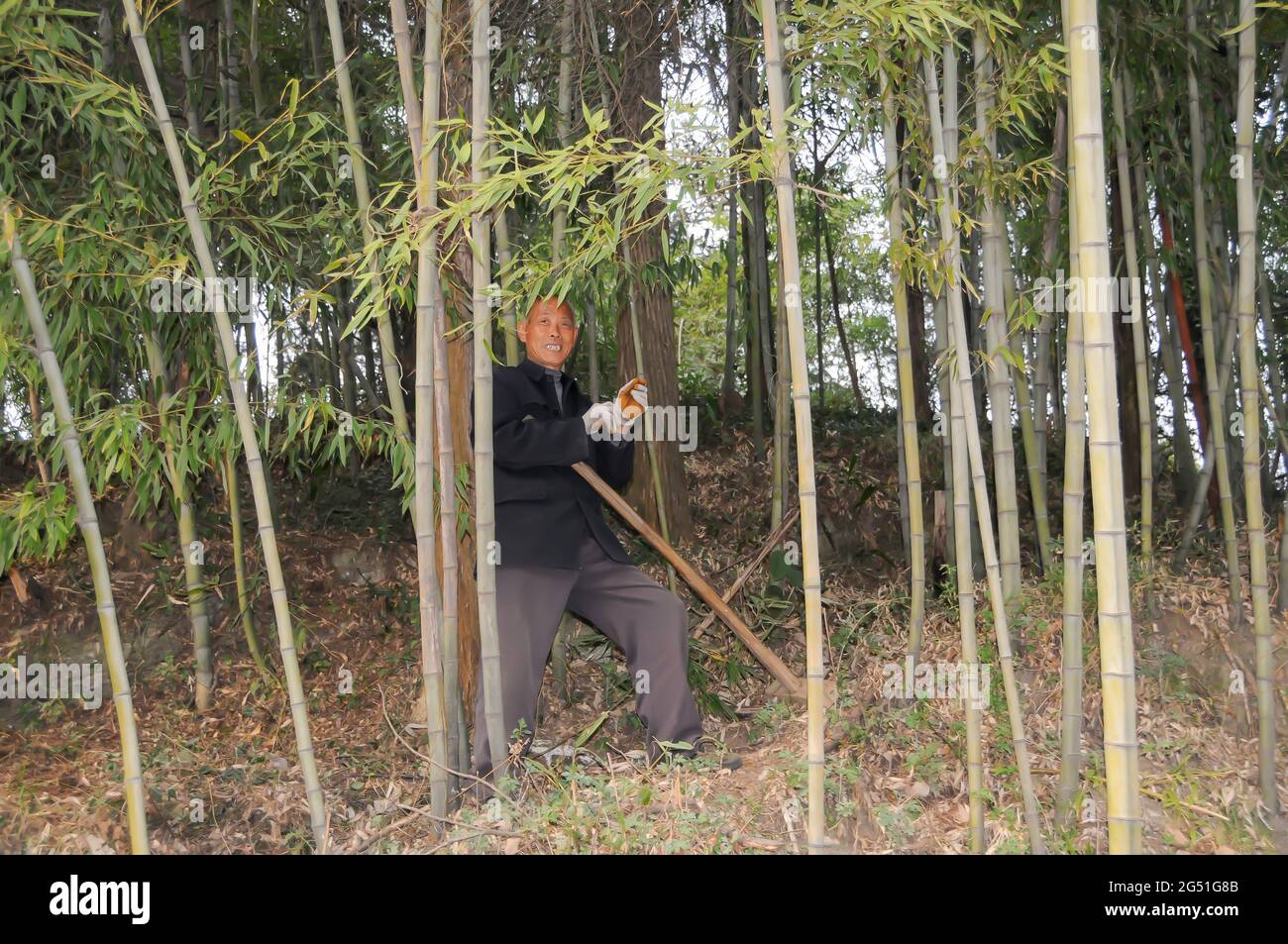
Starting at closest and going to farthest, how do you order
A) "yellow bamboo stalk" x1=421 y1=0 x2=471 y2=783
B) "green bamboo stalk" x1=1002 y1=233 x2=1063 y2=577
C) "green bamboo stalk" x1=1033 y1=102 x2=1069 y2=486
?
"yellow bamboo stalk" x1=421 y1=0 x2=471 y2=783
"green bamboo stalk" x1=1033 y1=102 x2=1069 y2=486
"green bamboo stalk" x1=1002 y1=233 x2=1063 y2=577

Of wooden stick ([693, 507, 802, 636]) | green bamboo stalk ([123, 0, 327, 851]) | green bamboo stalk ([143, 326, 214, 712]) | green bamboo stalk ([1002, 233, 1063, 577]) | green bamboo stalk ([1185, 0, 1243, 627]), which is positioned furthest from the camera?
wooden stick ([693, 507, 802, 636])

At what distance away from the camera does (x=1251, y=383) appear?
2.57 m

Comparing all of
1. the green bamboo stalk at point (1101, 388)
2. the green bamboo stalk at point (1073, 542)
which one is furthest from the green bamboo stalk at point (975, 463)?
the green bamboo stalk at point (1101, 388)

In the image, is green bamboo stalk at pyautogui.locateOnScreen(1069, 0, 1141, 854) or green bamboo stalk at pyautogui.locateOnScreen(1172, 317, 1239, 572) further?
green bamboo stalk at pyautogui.locateOnScreen(1172, 317, 1239, 572)

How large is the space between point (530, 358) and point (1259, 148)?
2.57 m

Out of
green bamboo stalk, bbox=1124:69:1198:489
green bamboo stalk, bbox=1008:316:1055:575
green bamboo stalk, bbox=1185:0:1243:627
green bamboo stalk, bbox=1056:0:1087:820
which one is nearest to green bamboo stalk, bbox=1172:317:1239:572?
green bamboo stalk, bbox=1185:0:1243:627

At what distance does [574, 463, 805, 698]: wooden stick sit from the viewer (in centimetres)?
287

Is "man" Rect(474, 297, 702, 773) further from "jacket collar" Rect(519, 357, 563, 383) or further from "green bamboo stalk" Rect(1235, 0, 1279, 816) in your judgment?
"green bamboo stalk" Rect(1235, 0, 1279, 816)

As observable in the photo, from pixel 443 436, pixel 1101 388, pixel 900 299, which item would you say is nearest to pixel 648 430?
pixel 443 436

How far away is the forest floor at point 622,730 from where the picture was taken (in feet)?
8.52

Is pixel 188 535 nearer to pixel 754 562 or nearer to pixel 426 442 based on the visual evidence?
pixel 426 442

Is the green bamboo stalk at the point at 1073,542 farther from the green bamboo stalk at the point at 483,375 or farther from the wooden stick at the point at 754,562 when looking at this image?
the wooden stick at the point at 754,562

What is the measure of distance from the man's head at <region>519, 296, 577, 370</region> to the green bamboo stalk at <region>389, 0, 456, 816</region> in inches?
16.9

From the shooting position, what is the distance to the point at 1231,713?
10.3 feet
